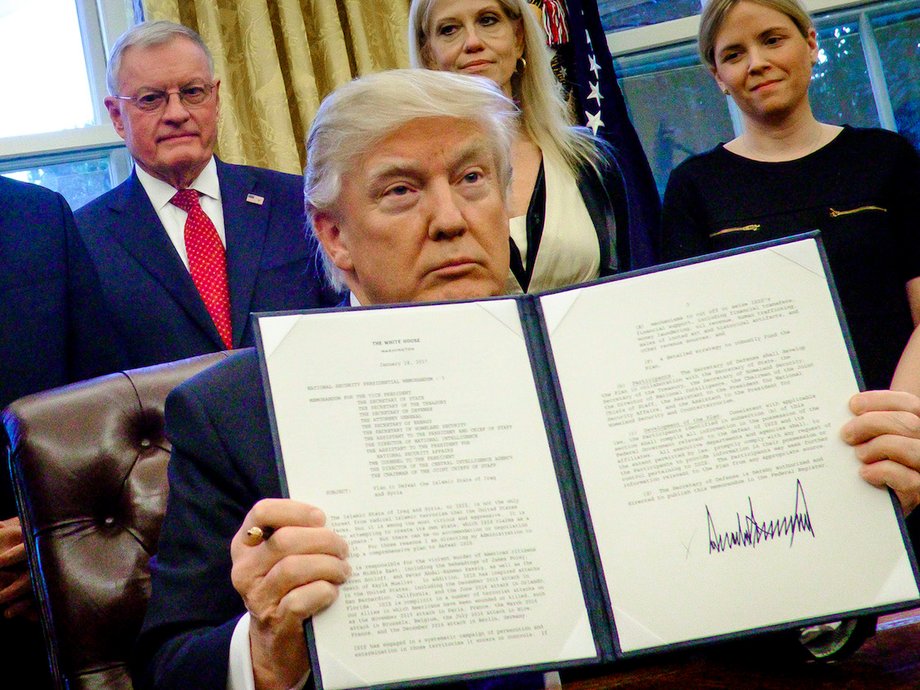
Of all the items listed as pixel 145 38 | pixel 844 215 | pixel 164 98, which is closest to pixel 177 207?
pixel 164 98

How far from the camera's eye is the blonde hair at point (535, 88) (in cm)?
276

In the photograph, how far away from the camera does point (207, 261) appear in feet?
9.73

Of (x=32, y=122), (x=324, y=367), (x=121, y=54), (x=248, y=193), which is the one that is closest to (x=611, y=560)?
(x=324, y=367)

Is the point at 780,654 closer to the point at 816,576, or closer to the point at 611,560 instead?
the point at 816,576

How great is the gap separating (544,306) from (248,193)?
73.6 inches

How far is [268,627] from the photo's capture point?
4.09 feet

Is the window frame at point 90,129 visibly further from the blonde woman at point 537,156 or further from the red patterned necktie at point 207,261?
the blonde woman at point 537,156

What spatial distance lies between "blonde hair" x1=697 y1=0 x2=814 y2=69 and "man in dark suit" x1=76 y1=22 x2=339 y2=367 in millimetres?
1094

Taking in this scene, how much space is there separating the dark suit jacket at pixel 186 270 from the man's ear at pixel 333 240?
927 mm

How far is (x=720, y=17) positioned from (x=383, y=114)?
1198 mm

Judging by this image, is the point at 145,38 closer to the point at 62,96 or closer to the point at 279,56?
the point at 279,56

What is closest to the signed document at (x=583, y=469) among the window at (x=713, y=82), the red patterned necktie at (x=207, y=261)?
the red patterned necktie at (x=207, y=261)

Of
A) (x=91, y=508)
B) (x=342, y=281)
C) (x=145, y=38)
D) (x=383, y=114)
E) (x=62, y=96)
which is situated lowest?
(x=91, y=508)
